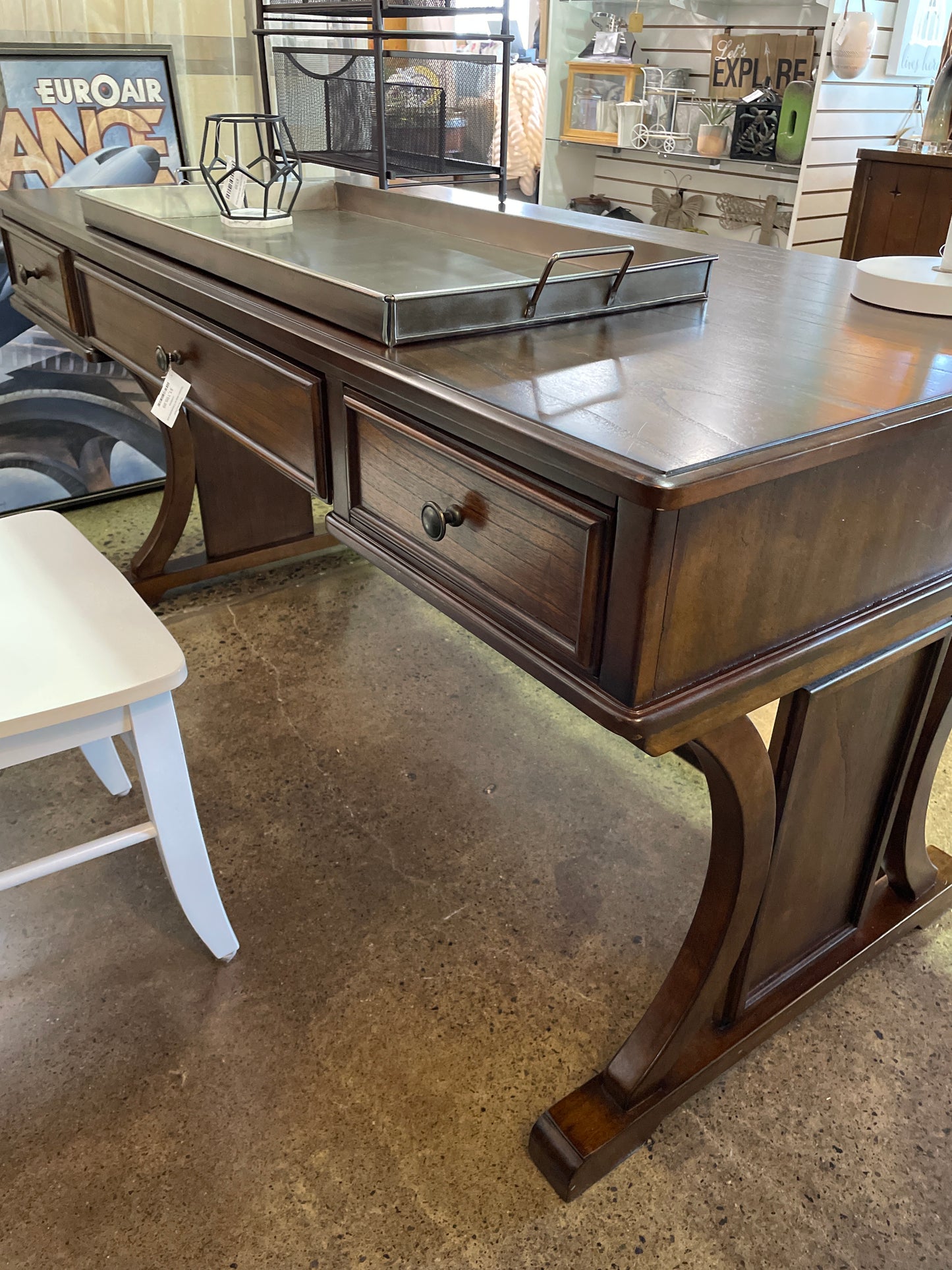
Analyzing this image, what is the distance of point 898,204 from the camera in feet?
8.29

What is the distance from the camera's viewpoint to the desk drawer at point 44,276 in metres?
1.62

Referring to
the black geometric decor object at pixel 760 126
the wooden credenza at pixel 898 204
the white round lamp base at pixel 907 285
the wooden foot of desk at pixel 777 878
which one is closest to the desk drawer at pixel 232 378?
the wooden foot of desk at pixel 777 878

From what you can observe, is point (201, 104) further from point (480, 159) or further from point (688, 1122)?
point (688, 1122)

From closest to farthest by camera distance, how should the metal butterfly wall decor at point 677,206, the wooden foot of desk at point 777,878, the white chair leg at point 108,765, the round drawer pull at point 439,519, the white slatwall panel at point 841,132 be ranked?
the round drawer pull at point 439,519, the wooden foot of desk at point 777,878, the white chair leg at point 108,765, the white slatwall panel at point 841,132, the metal butterfly wall decor at point 677,206

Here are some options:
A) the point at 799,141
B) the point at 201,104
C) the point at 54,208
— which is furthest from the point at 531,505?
the point at 799,141

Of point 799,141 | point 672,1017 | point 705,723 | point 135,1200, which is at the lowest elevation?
point 135,1200

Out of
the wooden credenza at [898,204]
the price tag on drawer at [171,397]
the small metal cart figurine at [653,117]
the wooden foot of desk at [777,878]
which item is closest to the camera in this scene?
the wooden foot of desk at [777,878]

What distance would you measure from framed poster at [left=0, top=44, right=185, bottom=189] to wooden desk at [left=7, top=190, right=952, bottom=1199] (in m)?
1.15

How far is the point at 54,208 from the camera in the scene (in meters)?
1.75

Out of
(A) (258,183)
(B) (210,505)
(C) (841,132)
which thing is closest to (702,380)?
(A) (258,183)

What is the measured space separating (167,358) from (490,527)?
0.74 m

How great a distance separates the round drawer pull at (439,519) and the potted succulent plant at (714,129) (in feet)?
8.45

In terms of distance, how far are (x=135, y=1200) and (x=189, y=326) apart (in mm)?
1057

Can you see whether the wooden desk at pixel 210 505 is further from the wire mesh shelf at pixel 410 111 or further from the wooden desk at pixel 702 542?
the wooden desk at pixel 702 542
